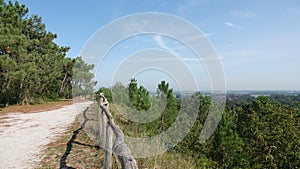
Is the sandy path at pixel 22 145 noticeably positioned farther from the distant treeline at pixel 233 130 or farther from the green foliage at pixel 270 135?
the green foliage at pixel 270 135

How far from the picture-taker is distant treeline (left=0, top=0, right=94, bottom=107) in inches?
455

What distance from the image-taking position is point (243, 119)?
18453mm

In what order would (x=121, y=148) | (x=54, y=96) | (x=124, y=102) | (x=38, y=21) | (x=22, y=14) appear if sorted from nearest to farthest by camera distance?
(x=121, y=148) → (x=124, y=102) → (x=22, y=14) → (x=38, y=21) → (x=54, y=96)

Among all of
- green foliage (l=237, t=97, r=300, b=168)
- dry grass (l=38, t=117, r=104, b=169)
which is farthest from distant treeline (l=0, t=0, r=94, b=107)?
green foliage (l=237, t=97, r=300, b=168)

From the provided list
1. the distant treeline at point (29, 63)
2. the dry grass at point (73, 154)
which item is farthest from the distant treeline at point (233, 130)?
the dry grass at point (73, 154)

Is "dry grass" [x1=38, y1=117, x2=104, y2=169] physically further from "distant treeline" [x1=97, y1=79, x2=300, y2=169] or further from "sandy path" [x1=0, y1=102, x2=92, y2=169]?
"distant treeline" [x1=97, y1=79, x2=300, y2=169]

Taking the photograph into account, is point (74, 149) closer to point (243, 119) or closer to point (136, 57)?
point (136, 57)

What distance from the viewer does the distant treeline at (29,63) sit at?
37.9ft

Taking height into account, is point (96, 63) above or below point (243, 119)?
above

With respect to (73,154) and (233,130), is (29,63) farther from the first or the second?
(233,130)

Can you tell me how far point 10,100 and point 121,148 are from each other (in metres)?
17.7

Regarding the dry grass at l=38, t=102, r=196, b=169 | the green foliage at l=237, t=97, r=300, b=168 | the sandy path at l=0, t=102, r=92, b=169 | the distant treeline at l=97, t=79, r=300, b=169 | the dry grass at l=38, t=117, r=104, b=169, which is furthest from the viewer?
the green foliage at l=237, t=97, r=300, b=168

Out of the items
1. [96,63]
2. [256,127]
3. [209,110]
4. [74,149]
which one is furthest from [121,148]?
[256,127]

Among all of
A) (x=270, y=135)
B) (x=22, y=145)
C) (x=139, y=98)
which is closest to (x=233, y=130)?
(x=270, y=135)
